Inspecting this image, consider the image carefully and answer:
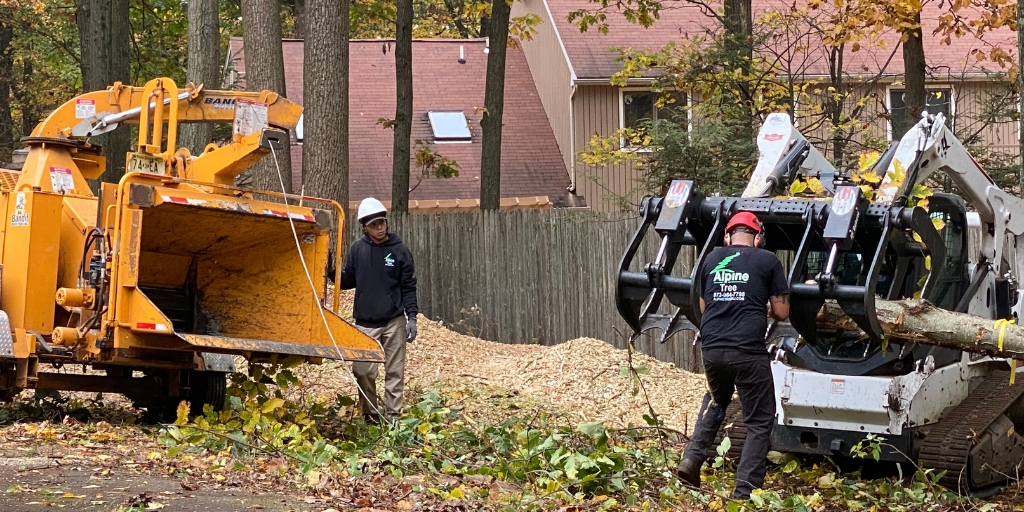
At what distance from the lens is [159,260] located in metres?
10.2

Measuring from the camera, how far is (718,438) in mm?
9523

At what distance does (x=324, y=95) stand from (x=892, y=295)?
746 centimetres

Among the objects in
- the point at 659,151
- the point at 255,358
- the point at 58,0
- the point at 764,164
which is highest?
the point at 58,0

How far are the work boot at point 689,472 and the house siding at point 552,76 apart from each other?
20.2 meters

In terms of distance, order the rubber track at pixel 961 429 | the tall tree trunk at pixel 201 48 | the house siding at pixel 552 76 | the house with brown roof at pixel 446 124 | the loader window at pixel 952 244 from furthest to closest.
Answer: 1. the house siding at pixel 552 76
2. the house with brown roof at pixel 446 124
3. the tall tree trunk at pixel 201 48
4. the loader window at pixel 952 244
5. the rubber track at pixel 961 429

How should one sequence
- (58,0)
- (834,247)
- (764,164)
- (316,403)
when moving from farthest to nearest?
(58,0) < (316,403) < (764,164) < (834,247)

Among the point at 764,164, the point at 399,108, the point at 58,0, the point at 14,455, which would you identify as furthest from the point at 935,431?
the point at 58,0

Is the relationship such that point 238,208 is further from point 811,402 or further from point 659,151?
point 659,151

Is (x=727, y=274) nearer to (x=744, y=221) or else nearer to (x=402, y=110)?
(x=744, y=221)

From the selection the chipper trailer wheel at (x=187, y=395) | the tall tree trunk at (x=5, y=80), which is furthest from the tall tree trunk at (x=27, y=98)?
Result: the chipper trailer wheel at (x=187, y=395)

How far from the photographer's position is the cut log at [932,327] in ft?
25.4

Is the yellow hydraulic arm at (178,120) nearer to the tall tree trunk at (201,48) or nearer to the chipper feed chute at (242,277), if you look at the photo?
the chipper feed chute at (242,277)

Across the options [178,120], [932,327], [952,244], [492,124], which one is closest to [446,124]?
[492,124]

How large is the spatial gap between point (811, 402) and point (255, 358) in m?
4.17
